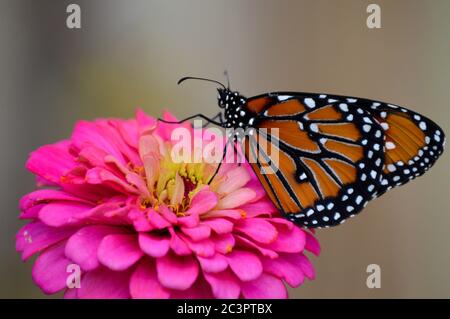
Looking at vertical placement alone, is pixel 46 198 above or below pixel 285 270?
above

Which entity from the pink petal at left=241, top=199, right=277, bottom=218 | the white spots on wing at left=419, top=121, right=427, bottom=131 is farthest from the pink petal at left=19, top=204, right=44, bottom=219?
the white spots on wing at left=419, top=121, right=427, bottom=131

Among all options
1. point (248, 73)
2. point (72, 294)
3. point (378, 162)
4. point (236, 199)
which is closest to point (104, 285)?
point (72, 294)

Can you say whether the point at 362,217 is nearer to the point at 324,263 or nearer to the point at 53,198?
the point at 324,263

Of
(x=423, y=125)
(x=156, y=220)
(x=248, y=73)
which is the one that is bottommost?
(x=156, y=220)

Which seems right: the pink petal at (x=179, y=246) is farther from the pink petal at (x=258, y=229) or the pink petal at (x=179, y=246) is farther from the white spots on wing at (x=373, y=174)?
the white spots on wing at (x=373, y=174)

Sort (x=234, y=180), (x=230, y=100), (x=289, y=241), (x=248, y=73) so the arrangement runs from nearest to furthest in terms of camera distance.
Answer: (x=289, y=241) < (x=234, y=180) < (x=230, y=100) < (x=248, y=73)

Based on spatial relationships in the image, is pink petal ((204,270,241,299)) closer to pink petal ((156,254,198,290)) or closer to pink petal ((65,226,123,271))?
pink petal ((156,254,198,290))

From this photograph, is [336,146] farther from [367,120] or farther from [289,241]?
[289,241]
